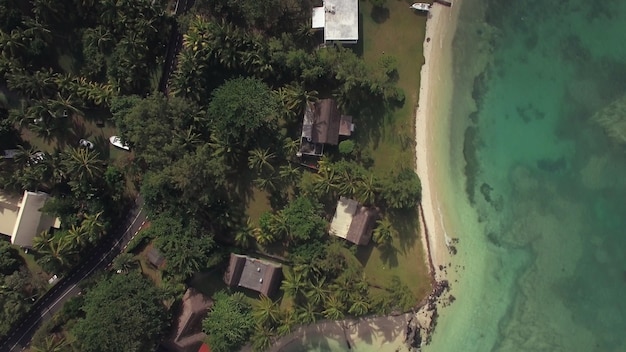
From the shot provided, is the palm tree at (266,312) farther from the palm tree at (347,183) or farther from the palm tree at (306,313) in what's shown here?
the palm tree at (347,183)

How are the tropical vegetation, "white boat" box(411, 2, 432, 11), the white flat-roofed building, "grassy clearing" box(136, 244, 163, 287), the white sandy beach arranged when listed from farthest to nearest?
the white sandy beach < "white boat" box(411, 2, 432, 11) < "grassy clearing" box(136, 244, 163, 287) < the white flat-roofed building < the tropical vegetation

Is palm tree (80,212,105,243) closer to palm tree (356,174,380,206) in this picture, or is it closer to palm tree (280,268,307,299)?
palm tree (280,268,307,299)

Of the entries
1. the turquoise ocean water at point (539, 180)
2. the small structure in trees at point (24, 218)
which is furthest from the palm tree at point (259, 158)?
the small structure in trees at point (24, 218)

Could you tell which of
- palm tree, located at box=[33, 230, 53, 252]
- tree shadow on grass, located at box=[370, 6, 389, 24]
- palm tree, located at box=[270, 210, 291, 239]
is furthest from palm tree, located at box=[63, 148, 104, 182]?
tree shadow on grass, located at box=[370, 6, 389, 24]

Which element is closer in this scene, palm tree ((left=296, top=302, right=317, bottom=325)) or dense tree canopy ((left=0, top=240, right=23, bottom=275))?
dense tree canopy ((left=0, top=240, right=23, bottom=275))

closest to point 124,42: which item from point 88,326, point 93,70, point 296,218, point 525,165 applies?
point 93,70

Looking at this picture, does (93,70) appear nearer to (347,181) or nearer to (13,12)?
(13,12)
